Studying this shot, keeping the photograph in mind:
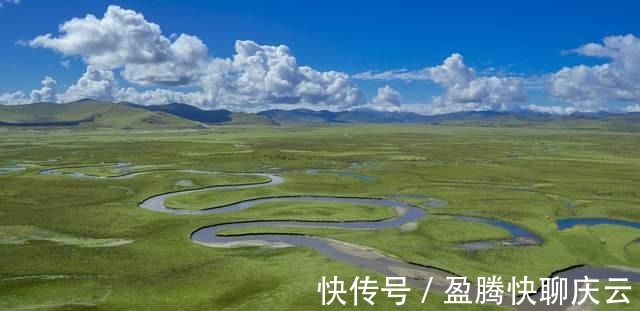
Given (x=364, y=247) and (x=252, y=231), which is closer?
(x=364, y=247)

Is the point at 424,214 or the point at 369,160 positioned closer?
the point at 424,214

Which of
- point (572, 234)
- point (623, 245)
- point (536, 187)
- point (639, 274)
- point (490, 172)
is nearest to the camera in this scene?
point (639, 274)

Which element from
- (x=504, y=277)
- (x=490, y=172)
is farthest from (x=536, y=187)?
(x=504, y=277)

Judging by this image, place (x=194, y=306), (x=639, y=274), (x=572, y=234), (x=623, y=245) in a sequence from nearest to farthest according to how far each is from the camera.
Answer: (x=194, y=306)
(x=639, y=274)
(x=623, y=245)
(x=572, y=234)

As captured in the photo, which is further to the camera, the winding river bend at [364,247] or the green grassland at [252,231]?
the winding river bend at [364,247]

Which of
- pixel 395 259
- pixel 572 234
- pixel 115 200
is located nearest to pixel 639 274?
pixel 572 234

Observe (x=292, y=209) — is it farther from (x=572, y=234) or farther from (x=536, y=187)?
(x=536, y=187)

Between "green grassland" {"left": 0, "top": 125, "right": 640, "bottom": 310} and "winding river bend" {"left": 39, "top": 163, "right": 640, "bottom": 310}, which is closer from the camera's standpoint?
"green grassland" {"left": 0, "top": 125, "right": 640, "bottom": 310}
